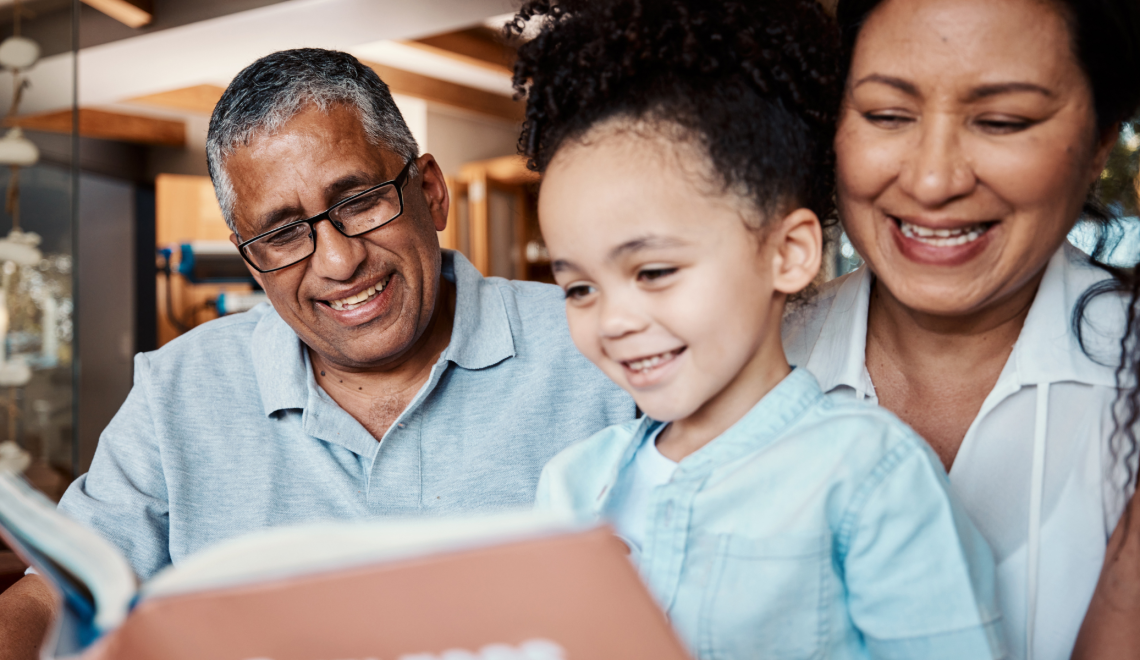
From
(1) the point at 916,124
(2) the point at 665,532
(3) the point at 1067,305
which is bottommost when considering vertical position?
(2) the point at 665,532

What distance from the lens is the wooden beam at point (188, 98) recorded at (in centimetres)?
513

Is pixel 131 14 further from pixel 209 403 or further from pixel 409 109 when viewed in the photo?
pixel 209 403

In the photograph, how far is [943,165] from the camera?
3.41 feet

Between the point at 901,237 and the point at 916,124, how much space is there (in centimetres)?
14

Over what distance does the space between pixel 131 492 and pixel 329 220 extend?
57 cm

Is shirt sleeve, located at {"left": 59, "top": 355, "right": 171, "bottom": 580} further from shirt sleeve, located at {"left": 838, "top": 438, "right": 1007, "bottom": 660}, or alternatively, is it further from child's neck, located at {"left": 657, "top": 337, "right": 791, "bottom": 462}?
shirt sleeve, located at {"left": 838, "top": 438, "right": 1007, "bottom": 660}

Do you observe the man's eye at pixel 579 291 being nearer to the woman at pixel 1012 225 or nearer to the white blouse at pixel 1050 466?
the woman at pixel 1012 225

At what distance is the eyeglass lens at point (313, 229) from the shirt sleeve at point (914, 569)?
3.01 feet

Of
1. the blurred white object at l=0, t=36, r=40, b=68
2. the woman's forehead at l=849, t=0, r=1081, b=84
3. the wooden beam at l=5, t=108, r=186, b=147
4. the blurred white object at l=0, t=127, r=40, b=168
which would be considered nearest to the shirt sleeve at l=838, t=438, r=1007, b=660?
the woman's forehead at l=849, t=0, r=1081, b=84

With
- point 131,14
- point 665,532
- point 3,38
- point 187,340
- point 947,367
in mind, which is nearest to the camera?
point 665,532

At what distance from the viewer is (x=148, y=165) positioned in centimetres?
538

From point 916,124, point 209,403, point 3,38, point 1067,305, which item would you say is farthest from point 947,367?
point 3,38

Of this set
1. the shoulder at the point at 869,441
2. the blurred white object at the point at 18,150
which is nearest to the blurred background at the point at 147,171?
the blurred white object at the point at 18,150

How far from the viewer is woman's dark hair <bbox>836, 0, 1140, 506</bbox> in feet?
3.43
